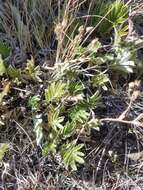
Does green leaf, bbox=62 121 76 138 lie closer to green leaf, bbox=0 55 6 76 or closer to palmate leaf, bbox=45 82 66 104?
palmate leaf, bbox=45 82 66 104

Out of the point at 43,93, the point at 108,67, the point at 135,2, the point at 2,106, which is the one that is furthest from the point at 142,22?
the point at 2,106

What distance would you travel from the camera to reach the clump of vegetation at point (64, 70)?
1.91 metres

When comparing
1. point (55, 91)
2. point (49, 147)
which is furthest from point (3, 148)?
point (55, 91)

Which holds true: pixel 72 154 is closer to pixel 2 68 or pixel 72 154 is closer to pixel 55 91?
pixel 55 91

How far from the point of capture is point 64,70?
1.95m

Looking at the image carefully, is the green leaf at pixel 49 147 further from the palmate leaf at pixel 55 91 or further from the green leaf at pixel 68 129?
the palmate leaf at pixel 55 91

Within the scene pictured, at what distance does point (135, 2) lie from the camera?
6.95ft

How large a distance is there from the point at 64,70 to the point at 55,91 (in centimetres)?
10

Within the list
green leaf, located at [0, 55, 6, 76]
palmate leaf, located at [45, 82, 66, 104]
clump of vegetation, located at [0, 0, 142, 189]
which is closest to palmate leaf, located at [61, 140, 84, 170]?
clump of vegetation, located at [0, 0, 142, 189]

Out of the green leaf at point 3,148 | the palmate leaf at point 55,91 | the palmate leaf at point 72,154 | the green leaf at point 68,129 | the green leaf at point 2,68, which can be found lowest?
the palmate leaf at point 72,154

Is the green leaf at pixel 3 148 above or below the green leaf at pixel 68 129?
below

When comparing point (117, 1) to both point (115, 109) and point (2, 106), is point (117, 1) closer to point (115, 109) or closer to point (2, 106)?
point (115, 109)

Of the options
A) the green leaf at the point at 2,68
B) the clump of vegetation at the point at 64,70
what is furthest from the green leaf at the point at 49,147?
the green leaf at the point at 2,68

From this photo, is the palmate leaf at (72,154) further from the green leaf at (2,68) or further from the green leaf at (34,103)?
the green leaf at (2,68)
